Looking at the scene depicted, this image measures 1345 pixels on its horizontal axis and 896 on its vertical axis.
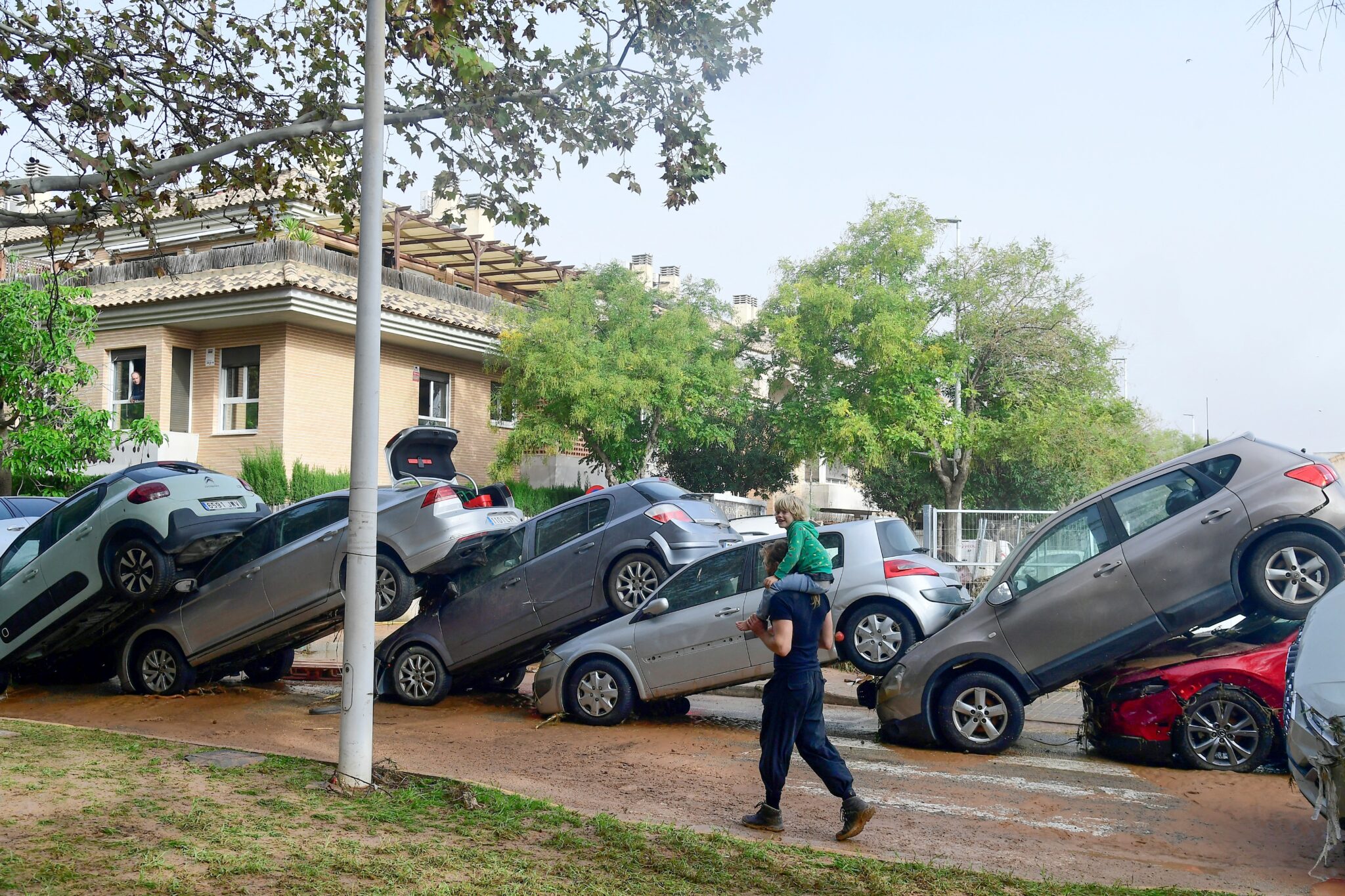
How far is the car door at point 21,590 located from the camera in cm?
1296

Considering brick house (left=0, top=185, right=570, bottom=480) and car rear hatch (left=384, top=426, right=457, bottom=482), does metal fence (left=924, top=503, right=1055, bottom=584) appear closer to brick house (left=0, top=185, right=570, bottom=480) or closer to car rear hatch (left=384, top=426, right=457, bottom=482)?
car rear hatch (left=384, top=426, right=457, bottom=482)

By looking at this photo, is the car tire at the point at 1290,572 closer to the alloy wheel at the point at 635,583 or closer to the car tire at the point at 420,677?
the alloy wheel at the point at 635,583

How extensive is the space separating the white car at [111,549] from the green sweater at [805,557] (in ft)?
26.0

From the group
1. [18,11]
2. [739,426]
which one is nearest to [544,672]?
[18,11]

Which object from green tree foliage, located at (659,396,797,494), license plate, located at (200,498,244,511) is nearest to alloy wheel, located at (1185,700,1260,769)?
license plate, located at (200,498,244,511)

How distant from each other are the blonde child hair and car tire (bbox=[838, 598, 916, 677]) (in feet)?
10.8

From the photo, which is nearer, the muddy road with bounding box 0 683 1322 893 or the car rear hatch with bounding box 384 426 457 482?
the muddy road with bounding box 0 683 1322 893

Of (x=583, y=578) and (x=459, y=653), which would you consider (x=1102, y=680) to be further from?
(x=459, y=653)

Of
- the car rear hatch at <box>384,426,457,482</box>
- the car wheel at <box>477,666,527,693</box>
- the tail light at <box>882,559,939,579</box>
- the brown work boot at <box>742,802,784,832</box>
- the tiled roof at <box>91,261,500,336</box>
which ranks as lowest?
the car wheel at <box>477,666,527,693</box>

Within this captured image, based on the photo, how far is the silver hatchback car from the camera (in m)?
10.3

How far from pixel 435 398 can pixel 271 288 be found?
5.95 meters

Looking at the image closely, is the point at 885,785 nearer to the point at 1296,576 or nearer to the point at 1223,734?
the point at 1223,734

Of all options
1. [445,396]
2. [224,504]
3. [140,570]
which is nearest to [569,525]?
[224,504]

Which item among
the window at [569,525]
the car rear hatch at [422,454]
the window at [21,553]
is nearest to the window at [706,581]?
the window at [569,525]
